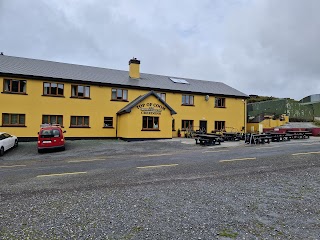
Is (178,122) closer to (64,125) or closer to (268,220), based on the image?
(64,125)

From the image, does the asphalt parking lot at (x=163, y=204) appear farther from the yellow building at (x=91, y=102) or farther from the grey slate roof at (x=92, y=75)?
the grey slate roof at (x=92, y=75)

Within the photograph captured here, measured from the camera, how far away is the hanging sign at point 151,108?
24.3 metres

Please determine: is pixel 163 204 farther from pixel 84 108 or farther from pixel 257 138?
pixel 84 108

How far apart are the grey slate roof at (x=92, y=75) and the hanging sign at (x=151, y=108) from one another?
11.8 ft

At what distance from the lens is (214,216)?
4965 millimetres

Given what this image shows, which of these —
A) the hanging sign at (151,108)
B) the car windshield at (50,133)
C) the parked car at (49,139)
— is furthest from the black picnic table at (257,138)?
the car windshield at (50,133)

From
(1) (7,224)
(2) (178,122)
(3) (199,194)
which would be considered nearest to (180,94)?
(2) (178,122)

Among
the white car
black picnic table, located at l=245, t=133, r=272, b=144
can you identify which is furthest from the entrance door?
the white car

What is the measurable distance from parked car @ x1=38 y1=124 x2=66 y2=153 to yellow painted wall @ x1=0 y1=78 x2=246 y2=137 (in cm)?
723

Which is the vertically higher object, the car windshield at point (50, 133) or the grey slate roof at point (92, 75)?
the grey slate roof at point (92, 75)

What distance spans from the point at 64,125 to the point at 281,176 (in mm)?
21252

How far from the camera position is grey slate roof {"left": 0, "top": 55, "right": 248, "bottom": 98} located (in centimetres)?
2355

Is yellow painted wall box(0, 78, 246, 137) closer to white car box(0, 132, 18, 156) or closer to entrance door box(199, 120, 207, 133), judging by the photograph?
entrance door box(199, 120, 207, 133)

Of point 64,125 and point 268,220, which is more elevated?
point 64,125
